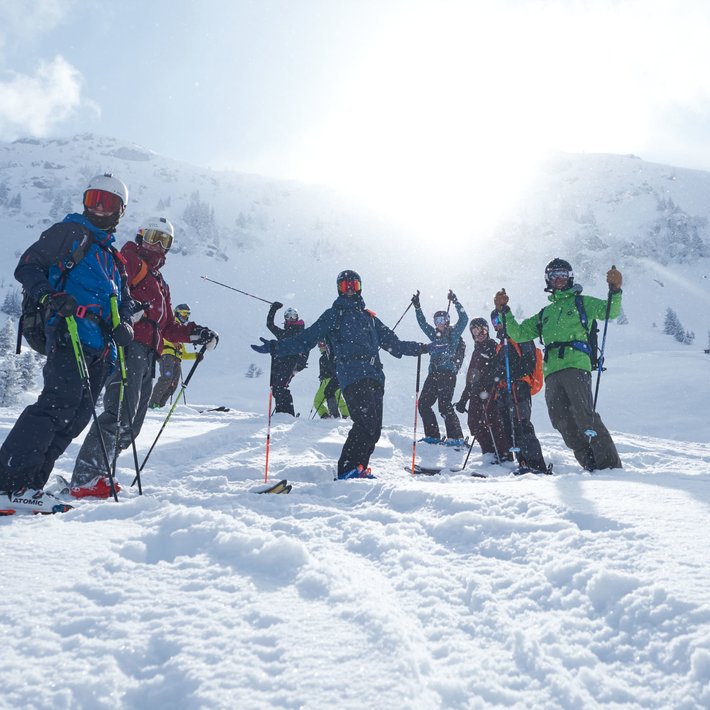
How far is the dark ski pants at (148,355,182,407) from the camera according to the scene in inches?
433

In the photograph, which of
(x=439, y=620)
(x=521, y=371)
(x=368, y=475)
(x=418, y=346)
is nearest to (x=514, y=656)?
(x=439, y=620)

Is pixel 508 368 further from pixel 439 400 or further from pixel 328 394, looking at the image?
pixel 328 394

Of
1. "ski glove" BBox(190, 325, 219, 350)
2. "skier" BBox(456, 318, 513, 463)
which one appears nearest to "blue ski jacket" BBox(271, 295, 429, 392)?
"ski glove" BBox(190, 325, 219, 350)

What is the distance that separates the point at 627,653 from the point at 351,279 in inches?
A: 172

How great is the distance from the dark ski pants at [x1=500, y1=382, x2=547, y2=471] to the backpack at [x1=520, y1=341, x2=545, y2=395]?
115 millimetres

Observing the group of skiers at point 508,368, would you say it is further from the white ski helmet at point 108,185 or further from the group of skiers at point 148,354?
the white ski helmet at point 108,185

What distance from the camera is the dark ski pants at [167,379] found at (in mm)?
11000

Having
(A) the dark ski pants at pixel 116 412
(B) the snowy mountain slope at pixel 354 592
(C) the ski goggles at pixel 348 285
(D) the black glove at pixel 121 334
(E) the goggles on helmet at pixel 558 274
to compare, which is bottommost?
(B) the snowy mountain slope at pixel 354 592

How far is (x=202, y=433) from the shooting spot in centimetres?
694

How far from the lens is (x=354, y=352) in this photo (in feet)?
17.1

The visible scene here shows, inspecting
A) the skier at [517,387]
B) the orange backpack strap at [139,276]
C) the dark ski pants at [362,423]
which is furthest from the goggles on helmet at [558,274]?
the orange backpack strap at [139,276]

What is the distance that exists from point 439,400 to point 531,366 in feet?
7.12

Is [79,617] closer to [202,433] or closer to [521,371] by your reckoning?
[202,433]

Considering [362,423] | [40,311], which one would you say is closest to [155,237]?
[40,311]
